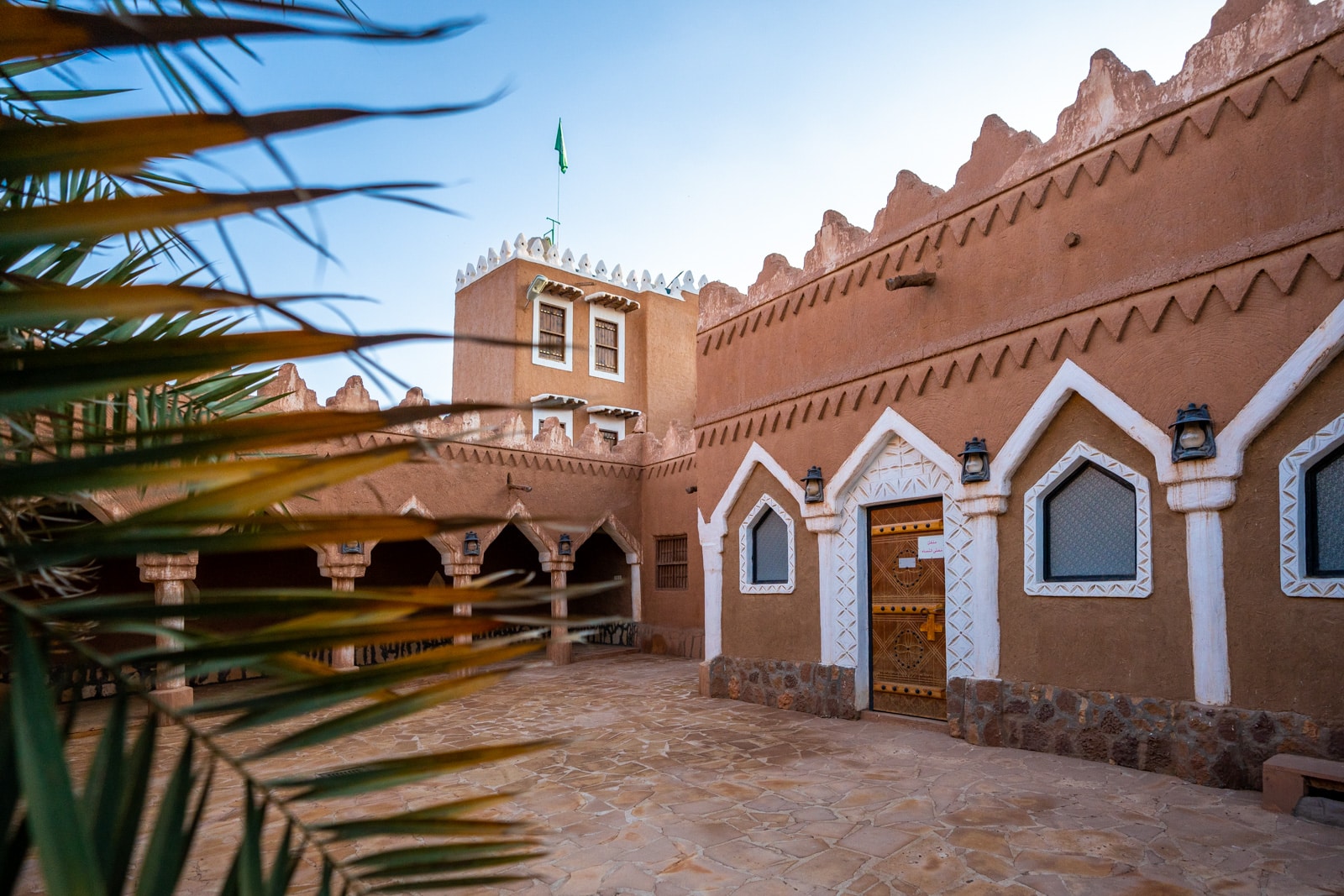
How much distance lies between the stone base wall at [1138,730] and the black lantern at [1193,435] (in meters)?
1.71

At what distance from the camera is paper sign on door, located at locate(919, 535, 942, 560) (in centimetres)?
784

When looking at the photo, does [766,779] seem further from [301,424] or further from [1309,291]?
[301,424]

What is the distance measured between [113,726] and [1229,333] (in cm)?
669

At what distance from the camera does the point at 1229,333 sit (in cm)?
572

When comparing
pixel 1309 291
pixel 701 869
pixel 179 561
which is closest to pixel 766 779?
pixel 701 869

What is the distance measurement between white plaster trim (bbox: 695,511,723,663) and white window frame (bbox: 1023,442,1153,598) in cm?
426

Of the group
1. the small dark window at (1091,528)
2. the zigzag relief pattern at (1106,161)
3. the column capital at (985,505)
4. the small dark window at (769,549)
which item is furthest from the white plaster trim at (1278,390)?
the small dark window at (769,549)

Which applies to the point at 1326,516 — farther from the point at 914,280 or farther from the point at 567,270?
the point at 567,270

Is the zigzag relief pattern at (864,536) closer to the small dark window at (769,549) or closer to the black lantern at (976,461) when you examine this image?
the black lantern at (976,461)

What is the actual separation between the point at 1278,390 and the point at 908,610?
3708 millimetres

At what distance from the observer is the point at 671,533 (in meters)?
14.8

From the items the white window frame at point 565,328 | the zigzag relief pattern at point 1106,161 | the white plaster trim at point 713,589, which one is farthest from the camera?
the white window frame at point 565,328

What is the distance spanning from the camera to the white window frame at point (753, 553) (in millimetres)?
9383

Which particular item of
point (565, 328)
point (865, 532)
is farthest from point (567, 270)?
point (865, 532)
